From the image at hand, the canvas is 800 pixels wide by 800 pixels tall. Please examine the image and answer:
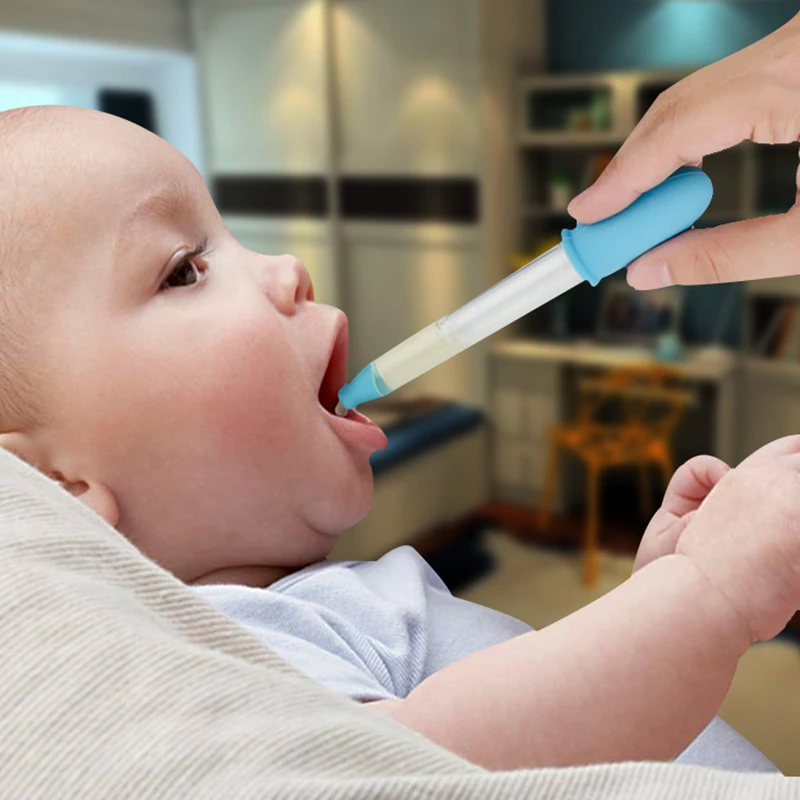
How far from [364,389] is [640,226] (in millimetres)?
153

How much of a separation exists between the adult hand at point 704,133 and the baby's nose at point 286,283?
0.14m

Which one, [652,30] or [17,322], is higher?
[652,30]

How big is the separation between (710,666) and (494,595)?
173cm

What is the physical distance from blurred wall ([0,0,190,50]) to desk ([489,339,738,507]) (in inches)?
52.7

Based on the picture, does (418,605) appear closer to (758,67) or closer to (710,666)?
(710,666)

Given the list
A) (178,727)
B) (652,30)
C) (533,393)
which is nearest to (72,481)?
(178,727)

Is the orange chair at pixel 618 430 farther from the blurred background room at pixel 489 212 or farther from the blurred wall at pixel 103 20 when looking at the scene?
the blurred wall at pixel 103 20

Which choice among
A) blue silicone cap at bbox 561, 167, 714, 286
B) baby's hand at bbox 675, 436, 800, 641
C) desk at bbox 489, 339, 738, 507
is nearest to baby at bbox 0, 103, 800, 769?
baby's hand at bbox 675, 436, 800, 641

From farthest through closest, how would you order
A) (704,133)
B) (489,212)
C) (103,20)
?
(489,212), (103,20), (704,133)

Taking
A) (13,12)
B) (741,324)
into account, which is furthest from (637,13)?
(13,12)

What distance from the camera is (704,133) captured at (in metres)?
0.38

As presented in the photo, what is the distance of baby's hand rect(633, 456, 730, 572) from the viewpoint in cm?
41

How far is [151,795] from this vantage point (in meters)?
0.23

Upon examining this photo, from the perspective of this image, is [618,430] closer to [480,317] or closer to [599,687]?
[480,317]
